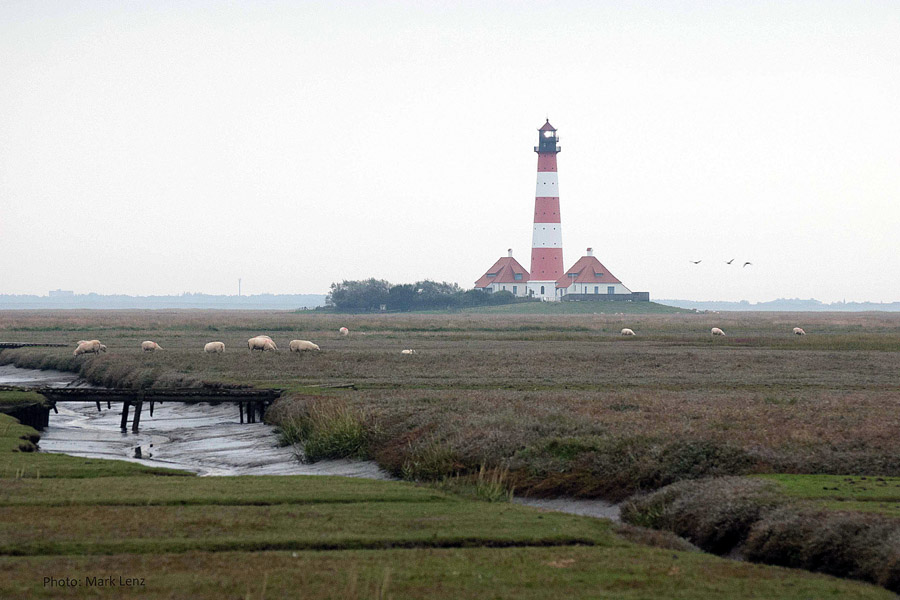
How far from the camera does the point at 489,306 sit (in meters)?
151

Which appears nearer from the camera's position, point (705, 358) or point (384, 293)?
point (705, 358)

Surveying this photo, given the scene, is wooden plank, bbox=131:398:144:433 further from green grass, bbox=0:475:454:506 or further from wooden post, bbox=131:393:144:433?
green grass, bbox=0:475:454:506

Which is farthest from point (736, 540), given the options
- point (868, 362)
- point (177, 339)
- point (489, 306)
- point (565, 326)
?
point (489, 306)

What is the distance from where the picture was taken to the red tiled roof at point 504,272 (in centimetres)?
15926

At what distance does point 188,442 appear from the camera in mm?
29094

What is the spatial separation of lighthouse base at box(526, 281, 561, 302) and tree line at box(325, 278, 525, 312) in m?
16.3

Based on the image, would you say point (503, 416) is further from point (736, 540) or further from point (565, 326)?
point (565, 326)

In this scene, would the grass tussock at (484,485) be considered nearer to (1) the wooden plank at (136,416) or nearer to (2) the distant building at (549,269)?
(1) the wooden plank at (136,416)

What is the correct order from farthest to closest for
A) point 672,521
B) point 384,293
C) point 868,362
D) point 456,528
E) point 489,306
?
point 384,293 → point 489,306 → point 868,362 → point 672,521 → point 456,528

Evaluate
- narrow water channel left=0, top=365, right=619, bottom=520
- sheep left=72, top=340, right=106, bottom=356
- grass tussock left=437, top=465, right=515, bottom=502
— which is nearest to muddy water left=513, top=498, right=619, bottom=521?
narrow water channel left=0, top=365, right=619, bottom=520

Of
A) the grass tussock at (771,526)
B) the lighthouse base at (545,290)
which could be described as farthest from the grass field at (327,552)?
the lighthouse base at (545,290)

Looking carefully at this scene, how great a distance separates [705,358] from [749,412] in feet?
78.8

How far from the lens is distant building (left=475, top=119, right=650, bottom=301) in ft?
435

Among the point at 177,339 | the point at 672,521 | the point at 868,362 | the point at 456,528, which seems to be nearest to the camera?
the point at 456,528
